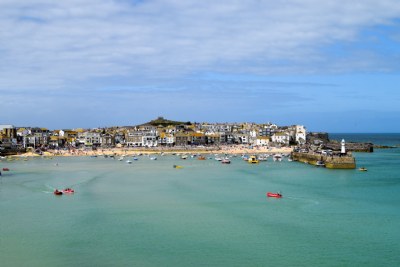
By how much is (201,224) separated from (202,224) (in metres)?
0.05

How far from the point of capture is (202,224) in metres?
25.3

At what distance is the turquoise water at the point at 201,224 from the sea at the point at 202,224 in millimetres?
45

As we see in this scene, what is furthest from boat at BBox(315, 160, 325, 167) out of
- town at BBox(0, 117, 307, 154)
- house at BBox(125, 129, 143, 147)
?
house at BBox(125, 129, 143, 147)

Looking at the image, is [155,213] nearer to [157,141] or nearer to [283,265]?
[283,265]

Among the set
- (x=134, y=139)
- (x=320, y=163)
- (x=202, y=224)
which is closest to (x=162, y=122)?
(x=134, y=139)

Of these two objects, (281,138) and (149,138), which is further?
(281,138)

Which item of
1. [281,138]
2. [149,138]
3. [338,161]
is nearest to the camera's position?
[338,161]

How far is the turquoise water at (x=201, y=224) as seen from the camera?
65.1ft

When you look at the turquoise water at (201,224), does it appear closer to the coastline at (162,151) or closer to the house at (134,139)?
the coastline at (162,151)

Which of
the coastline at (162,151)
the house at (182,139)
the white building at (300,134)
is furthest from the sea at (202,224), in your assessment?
the white building at (300,134)

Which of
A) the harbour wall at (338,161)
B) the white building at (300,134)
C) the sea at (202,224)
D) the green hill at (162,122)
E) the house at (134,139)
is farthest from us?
the green hill at (162,122)

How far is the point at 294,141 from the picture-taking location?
123 metres

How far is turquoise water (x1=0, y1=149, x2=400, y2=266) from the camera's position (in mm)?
19828

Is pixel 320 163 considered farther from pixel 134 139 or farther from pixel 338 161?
pixel 134 139
